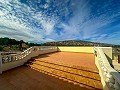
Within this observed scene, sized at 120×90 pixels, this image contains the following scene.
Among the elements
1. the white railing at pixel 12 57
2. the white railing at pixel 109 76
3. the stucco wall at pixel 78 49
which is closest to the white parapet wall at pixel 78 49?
the stucco wall at pixel 78 49

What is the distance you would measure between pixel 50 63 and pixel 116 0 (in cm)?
988

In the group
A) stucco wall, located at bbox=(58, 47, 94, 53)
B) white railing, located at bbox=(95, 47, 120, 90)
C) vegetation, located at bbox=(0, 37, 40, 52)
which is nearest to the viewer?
white railing, located at bbox=(95, 47, 120, 90)

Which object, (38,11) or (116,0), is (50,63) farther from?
(116,0)

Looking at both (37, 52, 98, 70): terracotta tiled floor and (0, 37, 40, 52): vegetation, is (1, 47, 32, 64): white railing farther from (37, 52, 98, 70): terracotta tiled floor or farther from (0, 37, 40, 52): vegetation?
(0, 37, 40, 52): vegetation

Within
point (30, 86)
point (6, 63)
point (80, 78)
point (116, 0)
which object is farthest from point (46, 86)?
point (116, 0)

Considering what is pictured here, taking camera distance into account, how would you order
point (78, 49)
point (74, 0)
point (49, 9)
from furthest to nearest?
point (78, 49), point (49, 9), point (74, 0)

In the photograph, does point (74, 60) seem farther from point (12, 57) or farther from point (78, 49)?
point (78, 49)

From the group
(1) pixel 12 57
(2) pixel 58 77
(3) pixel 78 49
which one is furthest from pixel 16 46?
(2) pixel 58 77

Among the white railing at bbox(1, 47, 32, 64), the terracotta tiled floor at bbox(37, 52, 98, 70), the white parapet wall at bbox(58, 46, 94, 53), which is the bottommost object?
the terracotta tiled floor at bbox(37, 52, 98, 70)

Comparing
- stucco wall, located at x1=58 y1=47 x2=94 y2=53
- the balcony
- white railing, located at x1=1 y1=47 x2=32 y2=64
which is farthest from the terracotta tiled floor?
stucco wall, located at x1=58 y1=47 x2=94 y2=53

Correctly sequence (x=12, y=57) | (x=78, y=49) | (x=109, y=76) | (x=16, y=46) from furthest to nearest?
(x=16, y=46), (x=78, y=49), (x=12, y=57), (x=109, y=76)

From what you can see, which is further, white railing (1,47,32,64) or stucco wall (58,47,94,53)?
stucco wall (58,47,94,53)

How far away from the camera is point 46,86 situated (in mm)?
3979

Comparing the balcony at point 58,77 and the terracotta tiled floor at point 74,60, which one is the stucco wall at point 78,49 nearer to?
the terracotta tiled floor at point 74,60
